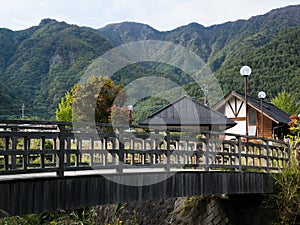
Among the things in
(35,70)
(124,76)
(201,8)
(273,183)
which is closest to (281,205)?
(273,183)

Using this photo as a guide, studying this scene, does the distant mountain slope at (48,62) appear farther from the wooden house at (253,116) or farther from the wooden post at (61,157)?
the wooden post at (61,157)

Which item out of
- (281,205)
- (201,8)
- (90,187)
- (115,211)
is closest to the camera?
(90,187)

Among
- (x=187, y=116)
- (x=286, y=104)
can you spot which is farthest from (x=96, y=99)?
(x=286, y=104)

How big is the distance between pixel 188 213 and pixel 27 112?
86.0 ft

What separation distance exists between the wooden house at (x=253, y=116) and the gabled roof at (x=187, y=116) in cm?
782

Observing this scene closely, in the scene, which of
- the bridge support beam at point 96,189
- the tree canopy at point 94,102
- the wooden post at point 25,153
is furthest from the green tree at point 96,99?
the wooden post at point 25,153

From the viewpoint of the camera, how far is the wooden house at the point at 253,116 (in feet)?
85.0

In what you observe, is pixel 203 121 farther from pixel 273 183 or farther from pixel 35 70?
pixel 35 70

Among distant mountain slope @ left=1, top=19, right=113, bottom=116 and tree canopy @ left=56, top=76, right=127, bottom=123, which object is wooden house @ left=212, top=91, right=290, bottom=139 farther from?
distant mountain slope @ left=1, top=19, right=113, bottom=116

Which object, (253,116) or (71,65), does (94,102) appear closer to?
(253,116)

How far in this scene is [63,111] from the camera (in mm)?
28984

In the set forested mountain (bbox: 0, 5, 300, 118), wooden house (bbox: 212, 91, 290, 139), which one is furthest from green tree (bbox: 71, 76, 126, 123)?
wooden house (bbox: 212, 91, 290, 139)

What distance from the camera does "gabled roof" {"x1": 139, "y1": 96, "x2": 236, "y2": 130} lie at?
709 inches

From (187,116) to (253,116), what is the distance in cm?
1021
